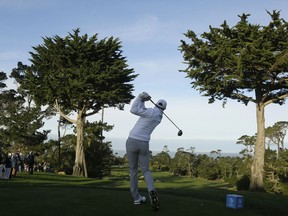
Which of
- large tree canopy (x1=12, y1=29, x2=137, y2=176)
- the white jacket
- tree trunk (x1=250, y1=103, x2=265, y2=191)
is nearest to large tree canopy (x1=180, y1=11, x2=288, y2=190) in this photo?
tree trunk (x1=250, y1=103, x2=265, y2=191)

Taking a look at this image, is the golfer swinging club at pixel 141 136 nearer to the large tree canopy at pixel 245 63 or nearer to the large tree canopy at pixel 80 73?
the large tree canopy at pixel 245 63

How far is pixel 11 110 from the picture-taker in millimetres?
57219

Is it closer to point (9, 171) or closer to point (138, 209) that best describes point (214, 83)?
point (9, 171)

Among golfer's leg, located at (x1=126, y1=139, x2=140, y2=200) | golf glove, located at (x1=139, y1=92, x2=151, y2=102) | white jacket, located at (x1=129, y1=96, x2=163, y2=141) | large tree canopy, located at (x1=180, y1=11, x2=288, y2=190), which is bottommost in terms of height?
golfer's leg, located at (x1=126, y1=139, x2=140, y2=200)

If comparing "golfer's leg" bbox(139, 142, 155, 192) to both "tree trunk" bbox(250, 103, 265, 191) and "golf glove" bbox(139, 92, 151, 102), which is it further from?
"tree trunk" bbox(250, 103, 265, 191)

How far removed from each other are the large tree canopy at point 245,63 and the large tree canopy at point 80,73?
30.7ft

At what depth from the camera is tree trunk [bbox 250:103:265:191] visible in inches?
1079

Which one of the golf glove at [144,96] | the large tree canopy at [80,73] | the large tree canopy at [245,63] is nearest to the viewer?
the golf glove at [144,96]

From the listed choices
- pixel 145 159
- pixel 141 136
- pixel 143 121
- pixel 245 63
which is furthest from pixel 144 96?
pixel 245 63

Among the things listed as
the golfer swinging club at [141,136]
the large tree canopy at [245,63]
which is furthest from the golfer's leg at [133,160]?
the large tree canopy at [245,63]

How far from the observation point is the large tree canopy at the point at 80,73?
34.4 meters

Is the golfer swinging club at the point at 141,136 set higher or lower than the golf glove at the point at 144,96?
lower

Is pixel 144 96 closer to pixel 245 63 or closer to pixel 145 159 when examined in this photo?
pixel 145 159

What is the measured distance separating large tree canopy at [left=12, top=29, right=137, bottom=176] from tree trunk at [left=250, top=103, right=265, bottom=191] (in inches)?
534
